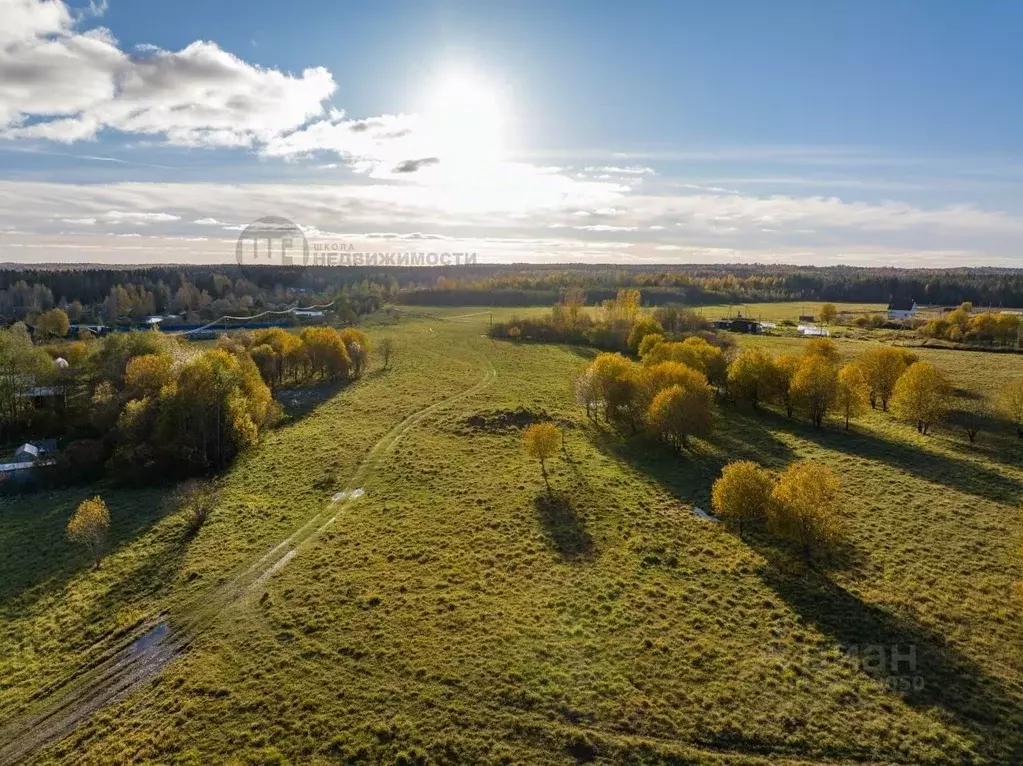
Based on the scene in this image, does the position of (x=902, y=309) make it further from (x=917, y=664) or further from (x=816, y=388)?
(x=917, y=664)

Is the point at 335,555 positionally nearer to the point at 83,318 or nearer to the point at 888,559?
the point at 888,559

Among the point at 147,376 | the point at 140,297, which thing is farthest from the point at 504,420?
the point at 140,297

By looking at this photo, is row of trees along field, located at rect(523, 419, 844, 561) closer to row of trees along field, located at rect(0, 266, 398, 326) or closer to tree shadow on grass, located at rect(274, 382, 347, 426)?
tree shadow on grass, located at rect(274, 382, 347, 426)

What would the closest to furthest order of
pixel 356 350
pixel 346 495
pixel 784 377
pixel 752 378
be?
pixel 346 495 < pixel 784 377 < pixel 752 378 < pixel 356 350

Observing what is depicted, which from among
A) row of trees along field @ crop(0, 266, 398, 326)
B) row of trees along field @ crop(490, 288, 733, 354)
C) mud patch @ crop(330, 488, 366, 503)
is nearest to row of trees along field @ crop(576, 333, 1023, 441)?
mud patch @ crop(330, 488, 366, 503)

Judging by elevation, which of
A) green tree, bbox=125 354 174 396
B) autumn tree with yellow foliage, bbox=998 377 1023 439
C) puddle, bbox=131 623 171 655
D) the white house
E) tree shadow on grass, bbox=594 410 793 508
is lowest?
puddle, bbox=131 623 171 655

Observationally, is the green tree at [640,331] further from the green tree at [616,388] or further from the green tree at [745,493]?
the green tree at [745,493]
